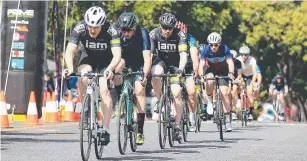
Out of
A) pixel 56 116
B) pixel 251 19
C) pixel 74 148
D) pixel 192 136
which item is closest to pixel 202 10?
pixel 251 19

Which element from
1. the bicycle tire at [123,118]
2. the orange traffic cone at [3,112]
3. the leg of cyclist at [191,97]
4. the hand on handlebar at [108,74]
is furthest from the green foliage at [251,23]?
the hand on handlebar at [108,74]

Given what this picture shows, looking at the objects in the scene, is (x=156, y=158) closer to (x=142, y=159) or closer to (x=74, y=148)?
(x=142, y=159)

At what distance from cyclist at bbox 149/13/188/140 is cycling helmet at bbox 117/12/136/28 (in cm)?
149

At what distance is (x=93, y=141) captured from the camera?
12.9m

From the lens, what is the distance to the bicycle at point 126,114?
13961 mm

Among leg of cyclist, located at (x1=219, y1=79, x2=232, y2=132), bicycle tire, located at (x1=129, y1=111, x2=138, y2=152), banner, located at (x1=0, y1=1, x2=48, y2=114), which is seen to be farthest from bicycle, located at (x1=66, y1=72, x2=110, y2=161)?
banner, located at (x1=0, y1=1, x2=48, y2=114)

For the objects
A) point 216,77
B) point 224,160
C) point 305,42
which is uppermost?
point 305,42

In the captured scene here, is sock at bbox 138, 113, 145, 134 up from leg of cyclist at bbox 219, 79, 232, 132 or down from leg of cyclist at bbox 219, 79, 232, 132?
down

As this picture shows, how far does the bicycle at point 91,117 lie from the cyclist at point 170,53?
8.90 ft

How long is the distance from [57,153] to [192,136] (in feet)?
16.3

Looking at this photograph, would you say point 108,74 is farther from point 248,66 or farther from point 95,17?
point 248,66

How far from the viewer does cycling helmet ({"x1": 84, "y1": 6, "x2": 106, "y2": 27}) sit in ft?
42.8

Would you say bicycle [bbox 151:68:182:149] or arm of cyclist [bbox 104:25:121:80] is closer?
arm of cyclist [bbox 104:25:121:80]

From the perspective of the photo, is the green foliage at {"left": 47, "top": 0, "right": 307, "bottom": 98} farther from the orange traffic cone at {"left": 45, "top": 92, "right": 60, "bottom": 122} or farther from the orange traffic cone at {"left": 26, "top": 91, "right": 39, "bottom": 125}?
the orange traffic cone at {"left": 26, "top": 91, "right": 39, "bottom": 125}
